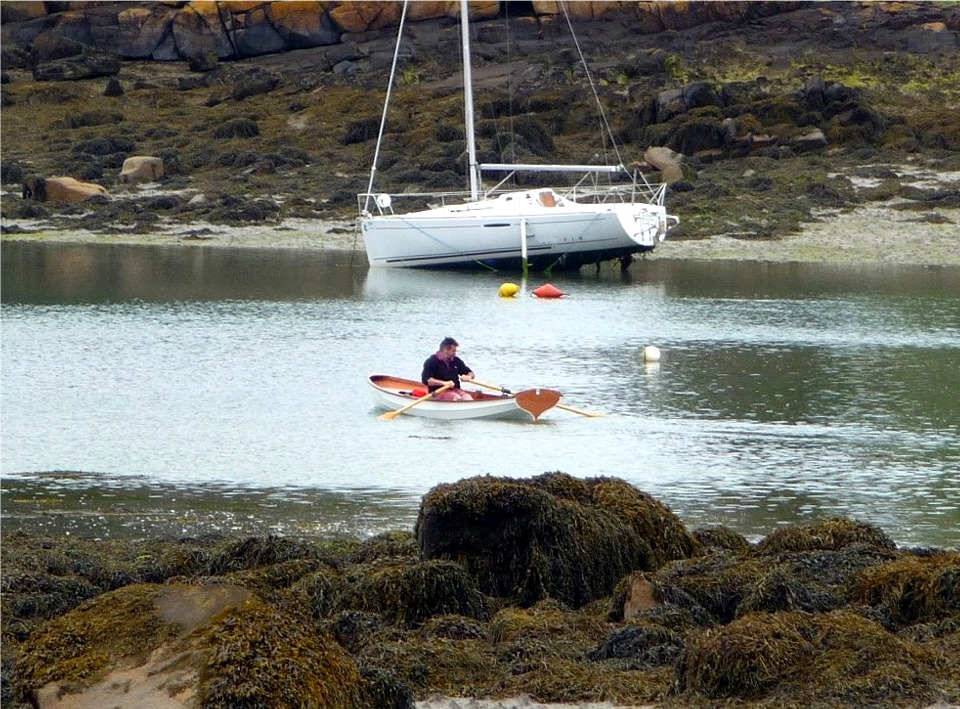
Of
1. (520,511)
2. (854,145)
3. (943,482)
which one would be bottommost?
(943,482)

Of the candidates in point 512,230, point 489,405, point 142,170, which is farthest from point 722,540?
point 142,170

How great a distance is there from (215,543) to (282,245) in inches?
1306

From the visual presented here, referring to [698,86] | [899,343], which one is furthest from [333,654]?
[698,86]

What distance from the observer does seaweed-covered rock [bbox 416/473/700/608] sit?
10.0m

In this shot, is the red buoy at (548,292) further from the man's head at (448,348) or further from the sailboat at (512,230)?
the man's head at (448,348)

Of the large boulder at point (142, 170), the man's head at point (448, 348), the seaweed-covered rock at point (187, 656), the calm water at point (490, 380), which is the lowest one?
the calm water at point (490, 380)

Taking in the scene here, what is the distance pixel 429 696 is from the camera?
775cm

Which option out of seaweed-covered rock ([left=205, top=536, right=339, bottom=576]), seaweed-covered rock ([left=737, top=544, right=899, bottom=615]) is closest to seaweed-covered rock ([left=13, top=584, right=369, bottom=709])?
seaweed-covered rock ([left=737, top=544, right=899, bottom=615])

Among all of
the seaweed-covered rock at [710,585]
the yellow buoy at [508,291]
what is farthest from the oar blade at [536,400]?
the yellow buoy at [508,291]

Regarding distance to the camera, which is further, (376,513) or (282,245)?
(282,245)

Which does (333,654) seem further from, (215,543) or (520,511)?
(215,543)

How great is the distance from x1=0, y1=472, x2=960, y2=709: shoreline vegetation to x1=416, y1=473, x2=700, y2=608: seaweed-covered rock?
0.01 meters

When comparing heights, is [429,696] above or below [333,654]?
below

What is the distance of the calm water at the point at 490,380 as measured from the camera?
15930 millimetres
